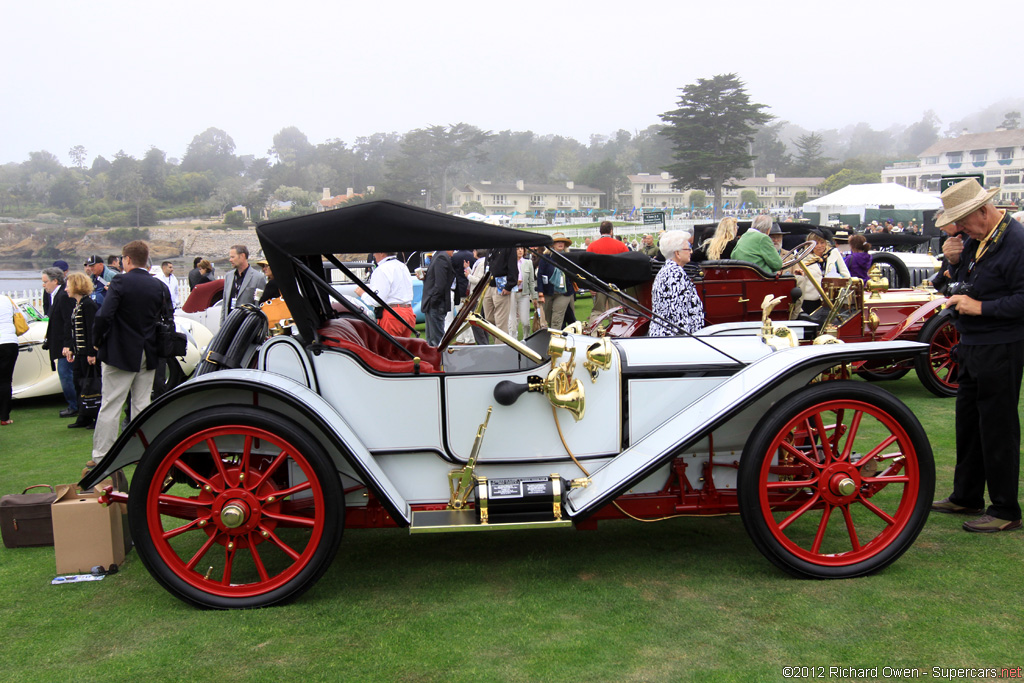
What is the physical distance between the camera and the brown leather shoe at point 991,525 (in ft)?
12.6

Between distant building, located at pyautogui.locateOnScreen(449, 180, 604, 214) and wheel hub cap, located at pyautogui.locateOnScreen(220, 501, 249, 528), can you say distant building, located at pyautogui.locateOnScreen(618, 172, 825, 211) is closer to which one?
distant building, located at pyautogui.locateOnScreen(449, 180, 604, 214)

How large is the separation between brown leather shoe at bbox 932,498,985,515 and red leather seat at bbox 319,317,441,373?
9.99 feet

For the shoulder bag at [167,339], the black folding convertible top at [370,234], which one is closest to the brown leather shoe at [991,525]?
the black folding convertible top at [370,234]

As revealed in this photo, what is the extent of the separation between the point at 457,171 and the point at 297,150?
2383 inches

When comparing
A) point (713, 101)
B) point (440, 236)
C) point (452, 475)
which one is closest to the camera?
point (440, 236)

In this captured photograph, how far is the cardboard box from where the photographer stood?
3.64 meters

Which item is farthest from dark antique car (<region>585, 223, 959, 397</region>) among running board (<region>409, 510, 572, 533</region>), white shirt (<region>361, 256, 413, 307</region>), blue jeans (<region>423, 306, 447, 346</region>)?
running board (<region>409, 510, 572, 533</region>)

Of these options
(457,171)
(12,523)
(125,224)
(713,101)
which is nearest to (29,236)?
(125,224)

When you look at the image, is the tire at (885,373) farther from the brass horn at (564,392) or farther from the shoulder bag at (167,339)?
the shoulder bag at (167,339)

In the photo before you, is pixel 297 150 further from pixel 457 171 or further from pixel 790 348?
pixel 790 348

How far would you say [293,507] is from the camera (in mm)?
3447

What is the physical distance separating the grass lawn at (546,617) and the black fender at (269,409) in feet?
1.82

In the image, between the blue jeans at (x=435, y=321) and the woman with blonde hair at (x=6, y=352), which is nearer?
the woman with blonde hair at (x=6, y=352)

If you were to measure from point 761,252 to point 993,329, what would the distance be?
12.5ft
